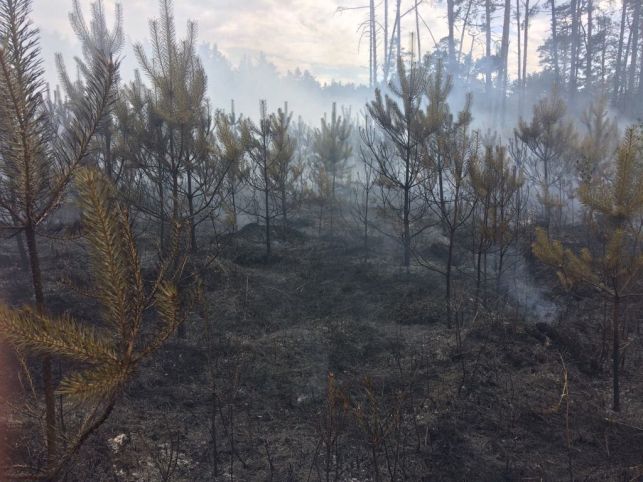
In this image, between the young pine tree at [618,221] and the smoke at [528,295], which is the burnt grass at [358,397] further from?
the young pine tree at [618,221]

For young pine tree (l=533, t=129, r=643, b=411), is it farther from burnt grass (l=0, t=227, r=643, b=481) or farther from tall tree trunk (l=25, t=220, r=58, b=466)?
tall tree trunk (l=25, t=220, r=58, b=466)

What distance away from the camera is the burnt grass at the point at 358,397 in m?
3.87

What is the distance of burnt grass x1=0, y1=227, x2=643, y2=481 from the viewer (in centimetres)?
387

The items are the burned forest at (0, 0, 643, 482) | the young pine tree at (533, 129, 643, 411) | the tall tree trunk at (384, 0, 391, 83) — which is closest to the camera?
the burned forest at (0, 0, 643, 482)

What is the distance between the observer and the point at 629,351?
6.51m

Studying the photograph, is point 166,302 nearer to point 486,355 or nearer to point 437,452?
point 437,452

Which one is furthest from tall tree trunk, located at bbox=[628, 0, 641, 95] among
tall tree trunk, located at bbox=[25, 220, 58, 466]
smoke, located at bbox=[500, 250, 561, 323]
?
tall tree trunk, located at bbox=[25, 220, 58, 466]

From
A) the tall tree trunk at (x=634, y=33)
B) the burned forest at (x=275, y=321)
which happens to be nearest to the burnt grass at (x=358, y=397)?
the burned forest at (x=275, y=321)

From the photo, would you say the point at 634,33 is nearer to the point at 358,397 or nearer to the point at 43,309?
the point at 358,397

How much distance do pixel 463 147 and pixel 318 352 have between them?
3835 mm

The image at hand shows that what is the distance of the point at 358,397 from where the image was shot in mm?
5340

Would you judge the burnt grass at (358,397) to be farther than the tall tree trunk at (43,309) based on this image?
Yes

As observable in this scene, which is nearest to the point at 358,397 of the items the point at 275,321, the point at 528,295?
the point at 275,321

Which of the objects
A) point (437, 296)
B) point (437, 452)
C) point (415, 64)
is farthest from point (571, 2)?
point (437, 452)
